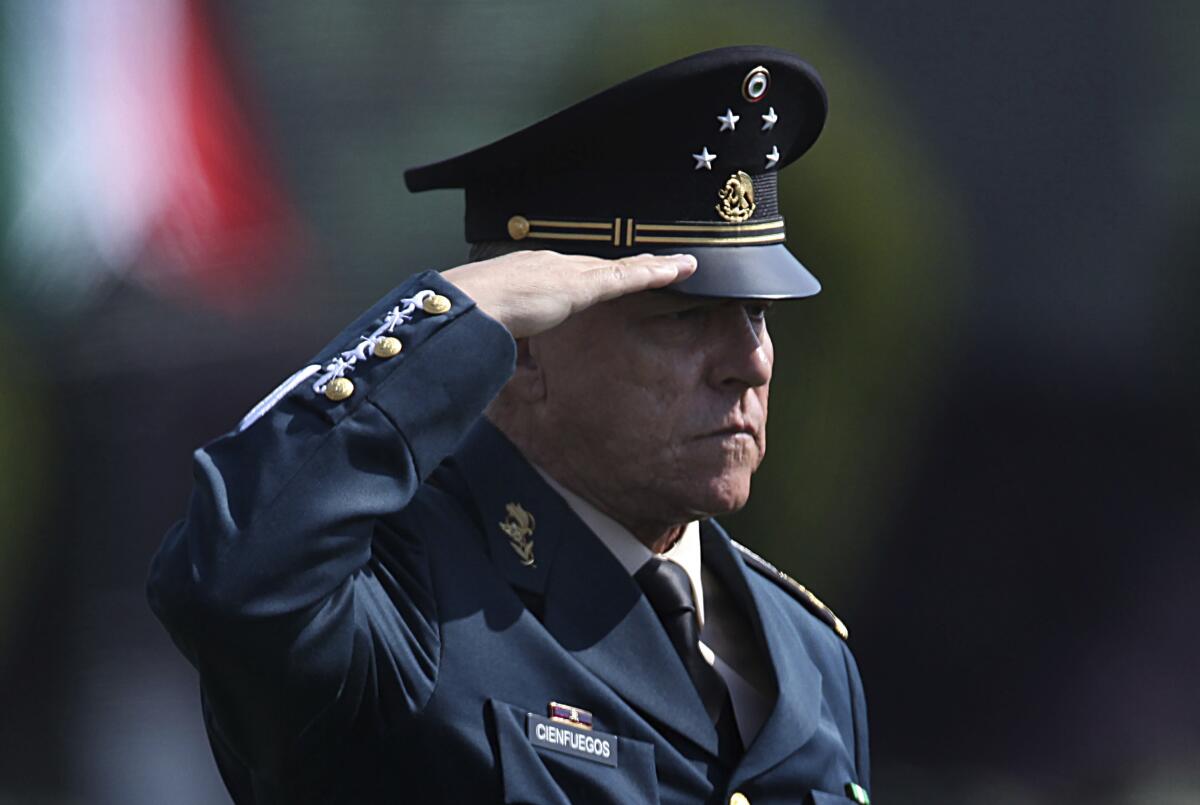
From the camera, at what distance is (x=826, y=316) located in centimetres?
560

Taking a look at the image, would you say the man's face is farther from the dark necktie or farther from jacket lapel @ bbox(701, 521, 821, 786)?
jacket lapel @ bbox(701, 521, 821, 786)

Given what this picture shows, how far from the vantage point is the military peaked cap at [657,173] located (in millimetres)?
3074

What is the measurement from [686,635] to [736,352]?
1.53 ft

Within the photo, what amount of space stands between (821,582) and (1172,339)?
1291 millimetres

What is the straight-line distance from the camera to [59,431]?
5254 mm

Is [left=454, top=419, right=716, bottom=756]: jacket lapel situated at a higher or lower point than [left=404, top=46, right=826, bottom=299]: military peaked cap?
lower

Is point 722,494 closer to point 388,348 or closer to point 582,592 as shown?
point 582,592

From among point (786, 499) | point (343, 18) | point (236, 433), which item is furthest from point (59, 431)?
point (236, 433)

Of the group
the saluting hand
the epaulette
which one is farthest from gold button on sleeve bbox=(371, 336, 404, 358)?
the epaulette

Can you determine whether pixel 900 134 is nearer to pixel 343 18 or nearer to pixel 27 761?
pixel 343 18

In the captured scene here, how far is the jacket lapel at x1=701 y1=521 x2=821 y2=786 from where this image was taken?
3059 mm

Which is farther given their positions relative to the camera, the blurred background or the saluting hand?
the blurred background

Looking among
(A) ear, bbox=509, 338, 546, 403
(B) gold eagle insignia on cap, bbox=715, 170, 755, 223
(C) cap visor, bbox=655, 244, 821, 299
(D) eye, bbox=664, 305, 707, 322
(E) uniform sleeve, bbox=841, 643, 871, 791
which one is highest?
(B) gold eagle insignia on cap, bbox=715, 170, 755, 223

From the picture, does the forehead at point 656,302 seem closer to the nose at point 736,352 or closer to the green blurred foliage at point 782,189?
the nose at point 736,352
